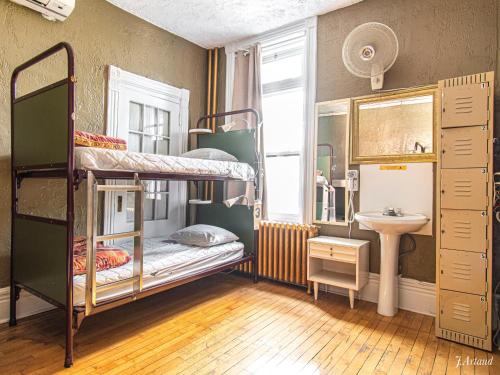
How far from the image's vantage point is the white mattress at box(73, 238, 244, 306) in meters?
1.96

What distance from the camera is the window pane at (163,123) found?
3.58 metres

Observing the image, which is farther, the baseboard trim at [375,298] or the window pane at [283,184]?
the window pane at [283,184]

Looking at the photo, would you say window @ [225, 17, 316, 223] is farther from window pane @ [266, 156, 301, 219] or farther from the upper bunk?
the upper bunk

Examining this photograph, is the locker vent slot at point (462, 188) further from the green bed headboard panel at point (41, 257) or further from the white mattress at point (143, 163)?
the green bed headboard panel at point (41, 257)

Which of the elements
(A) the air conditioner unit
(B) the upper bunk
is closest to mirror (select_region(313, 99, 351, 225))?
(B) the upper bunk

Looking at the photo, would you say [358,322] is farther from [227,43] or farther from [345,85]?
[227,43]

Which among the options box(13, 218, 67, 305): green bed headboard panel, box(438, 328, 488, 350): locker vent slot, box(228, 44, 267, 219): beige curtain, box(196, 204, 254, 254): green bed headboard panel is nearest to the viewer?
box(13, 218, 67, 305): green bed headboard panel

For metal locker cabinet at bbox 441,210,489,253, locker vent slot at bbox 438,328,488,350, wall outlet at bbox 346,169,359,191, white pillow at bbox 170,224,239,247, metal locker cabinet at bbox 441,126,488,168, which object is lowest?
locker vent slot at bbox 438,328,488,350

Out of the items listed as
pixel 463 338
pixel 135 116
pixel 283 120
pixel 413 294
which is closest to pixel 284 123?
pixel 283 120

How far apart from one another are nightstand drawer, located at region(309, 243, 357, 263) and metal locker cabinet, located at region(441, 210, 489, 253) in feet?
2.34

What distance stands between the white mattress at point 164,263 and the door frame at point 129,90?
0.44m

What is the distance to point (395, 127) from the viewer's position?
2838 millimetres

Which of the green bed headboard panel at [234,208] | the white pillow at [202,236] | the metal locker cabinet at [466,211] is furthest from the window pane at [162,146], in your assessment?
the metal locker cabinet at [466,211]

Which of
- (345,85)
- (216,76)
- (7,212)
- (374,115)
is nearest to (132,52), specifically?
(216,76)
